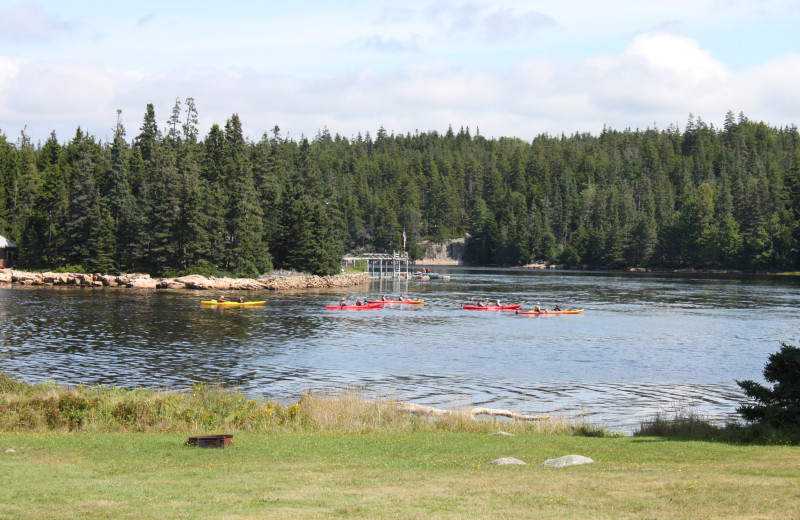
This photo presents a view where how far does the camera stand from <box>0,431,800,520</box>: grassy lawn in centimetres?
1309

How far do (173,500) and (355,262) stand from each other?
137 m

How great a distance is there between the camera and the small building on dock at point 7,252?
393ft

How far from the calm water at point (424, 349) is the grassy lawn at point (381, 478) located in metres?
10.7

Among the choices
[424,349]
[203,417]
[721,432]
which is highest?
[203,417]

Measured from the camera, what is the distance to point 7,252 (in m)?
121

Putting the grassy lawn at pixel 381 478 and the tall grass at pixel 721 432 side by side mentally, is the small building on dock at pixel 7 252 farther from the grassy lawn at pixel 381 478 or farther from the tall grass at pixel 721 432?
the tall grass at pixel 721 432

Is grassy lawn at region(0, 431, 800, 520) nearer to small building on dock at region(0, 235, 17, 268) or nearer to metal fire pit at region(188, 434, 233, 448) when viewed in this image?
metal fire pit at region(188, 434, 233, 448)

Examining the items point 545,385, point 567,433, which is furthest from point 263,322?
point 567,433

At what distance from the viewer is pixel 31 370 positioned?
134 ft

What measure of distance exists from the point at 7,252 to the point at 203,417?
113 meters

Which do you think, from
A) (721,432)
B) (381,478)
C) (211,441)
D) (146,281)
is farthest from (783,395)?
(146,281)

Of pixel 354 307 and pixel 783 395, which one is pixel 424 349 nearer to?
pixel 354 307

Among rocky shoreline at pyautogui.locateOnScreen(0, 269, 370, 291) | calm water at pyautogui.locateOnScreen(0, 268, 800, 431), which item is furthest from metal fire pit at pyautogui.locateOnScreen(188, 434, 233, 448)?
rocky shoreline at pyautogui.locateOnScreen(0, 269, 370, 291)

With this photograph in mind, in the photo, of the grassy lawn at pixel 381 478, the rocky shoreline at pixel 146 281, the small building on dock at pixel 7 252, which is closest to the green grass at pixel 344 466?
the grassy lawn at pixel 381 478
